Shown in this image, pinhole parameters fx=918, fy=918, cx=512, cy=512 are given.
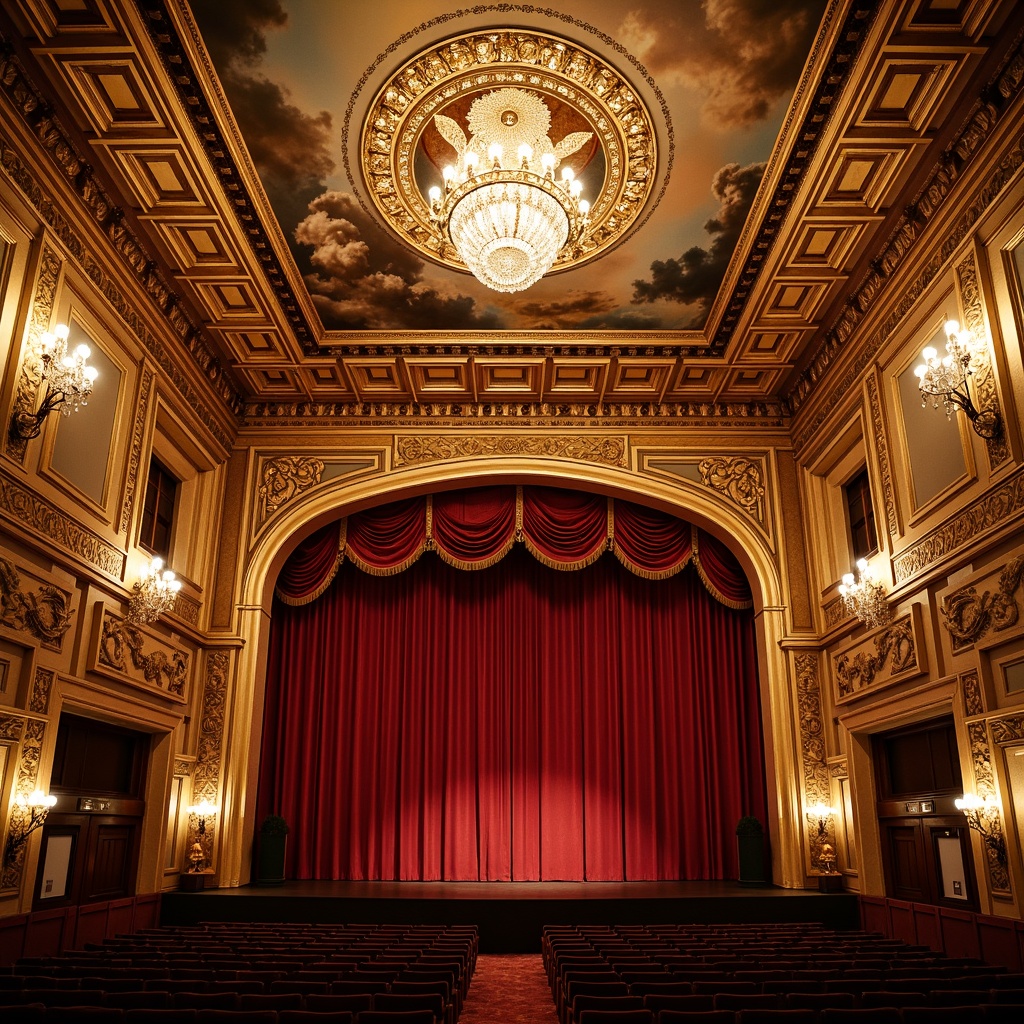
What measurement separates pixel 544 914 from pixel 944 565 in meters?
5.09

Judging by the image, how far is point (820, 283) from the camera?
30.8 feet

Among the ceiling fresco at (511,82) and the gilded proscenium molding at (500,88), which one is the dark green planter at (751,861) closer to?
the ceiling fresco at (511,82)

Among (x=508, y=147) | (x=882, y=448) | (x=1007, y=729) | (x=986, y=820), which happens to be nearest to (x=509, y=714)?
(x=882, y=448)

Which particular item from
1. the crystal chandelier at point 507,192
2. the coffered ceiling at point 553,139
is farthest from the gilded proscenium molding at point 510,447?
the crystal chandelier at point 507,192

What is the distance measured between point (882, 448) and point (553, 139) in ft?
14.1

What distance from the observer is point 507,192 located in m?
7.18

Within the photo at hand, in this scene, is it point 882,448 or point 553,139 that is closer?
point 553,139

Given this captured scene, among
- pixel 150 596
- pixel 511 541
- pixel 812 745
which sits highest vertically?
pixel 511 541

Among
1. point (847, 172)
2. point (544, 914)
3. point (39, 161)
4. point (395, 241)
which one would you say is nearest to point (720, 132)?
point (847, 172)

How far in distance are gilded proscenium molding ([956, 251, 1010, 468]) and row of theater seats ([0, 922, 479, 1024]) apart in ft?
17.2

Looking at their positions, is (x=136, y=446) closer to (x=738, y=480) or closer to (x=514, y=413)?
(x=514, y=413)

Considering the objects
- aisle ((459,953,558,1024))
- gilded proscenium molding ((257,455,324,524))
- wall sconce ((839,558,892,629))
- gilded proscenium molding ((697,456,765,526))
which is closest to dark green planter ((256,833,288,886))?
aisle ((459,953,558,1024))

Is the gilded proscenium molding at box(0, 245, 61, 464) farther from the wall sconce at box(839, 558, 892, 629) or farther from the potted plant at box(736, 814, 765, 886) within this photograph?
the potted plant at box(736, 814, 765, 886)

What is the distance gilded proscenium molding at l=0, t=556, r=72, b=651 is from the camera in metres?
6.58
